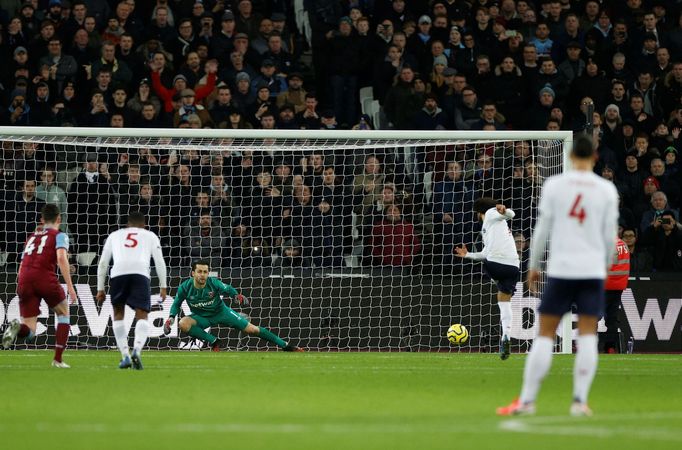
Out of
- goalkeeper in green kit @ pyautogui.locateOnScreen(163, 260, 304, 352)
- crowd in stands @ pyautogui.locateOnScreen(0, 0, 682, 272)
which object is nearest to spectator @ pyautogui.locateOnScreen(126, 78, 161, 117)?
crowd in stands @ pyautogui.locateOnScreen(0, 0, 682, 272)

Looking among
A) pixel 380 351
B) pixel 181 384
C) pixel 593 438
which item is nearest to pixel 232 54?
pixel 380 351

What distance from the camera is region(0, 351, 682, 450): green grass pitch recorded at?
774cm

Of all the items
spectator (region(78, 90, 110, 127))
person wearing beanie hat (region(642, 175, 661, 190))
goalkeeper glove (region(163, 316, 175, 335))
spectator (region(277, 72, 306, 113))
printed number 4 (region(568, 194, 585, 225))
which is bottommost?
goalkeeper glove (region(163, 316, 175, 335))

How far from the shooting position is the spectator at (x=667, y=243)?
19953 millimetres

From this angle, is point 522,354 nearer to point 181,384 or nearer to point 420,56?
point 420,56

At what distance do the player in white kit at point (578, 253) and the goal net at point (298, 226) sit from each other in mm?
9843

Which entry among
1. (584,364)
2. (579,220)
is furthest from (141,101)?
(584,364)

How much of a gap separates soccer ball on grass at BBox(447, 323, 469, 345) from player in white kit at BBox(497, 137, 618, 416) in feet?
30.5

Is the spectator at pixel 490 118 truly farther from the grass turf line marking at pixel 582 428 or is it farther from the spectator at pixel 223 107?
the grass turf line marking at pixel 582 428

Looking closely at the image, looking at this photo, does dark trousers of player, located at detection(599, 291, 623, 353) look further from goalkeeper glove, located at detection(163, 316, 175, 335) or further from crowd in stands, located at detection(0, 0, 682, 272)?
goalkeeper glove, located at detection(163, 316, 175, 335)

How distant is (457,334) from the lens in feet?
60.2

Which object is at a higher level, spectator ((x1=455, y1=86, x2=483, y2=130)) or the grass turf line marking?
spectator ((x1=455, y1=86, x2=483, y2=130))

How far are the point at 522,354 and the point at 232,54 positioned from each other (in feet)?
22.9

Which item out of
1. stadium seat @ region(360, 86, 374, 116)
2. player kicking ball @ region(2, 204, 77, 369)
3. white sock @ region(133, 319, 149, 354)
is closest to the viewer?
white sock @ region(133, 319, 149, 354)
